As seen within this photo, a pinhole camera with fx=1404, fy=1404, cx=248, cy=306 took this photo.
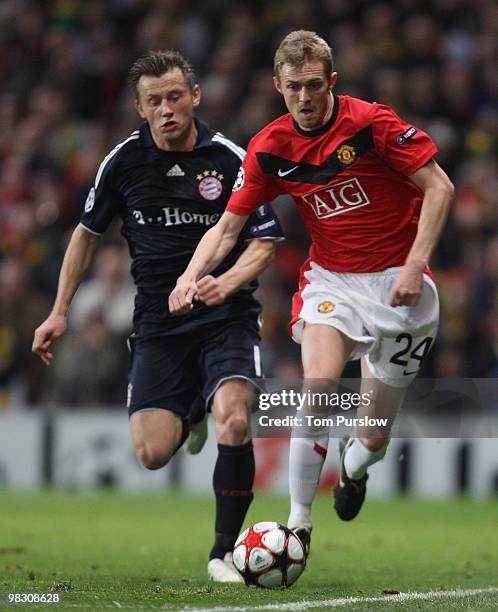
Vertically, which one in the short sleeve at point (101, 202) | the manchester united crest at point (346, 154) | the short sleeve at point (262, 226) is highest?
the manchester united crest at point (346, 154)

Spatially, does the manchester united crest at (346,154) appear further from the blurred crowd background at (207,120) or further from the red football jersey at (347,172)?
the blurred crowd background at (207,120)

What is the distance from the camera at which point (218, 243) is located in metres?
6.87

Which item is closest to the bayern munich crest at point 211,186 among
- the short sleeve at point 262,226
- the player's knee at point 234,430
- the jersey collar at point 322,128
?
the short sleeve at point 262,226

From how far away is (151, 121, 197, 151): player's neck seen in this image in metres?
7.54

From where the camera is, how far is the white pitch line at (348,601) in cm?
550

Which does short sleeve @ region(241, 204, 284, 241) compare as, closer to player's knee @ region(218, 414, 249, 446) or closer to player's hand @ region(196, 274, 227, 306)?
player's hand @ region(196, 274, 227, 306)

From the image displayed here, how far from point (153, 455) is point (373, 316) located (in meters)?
1.41

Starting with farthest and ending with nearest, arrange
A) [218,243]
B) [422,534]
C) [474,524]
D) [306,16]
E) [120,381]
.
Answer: [306,16] → [120,381] → [474,524] → [422,534] → [218,243]

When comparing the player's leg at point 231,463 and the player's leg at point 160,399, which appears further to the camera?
the player's leg at point 160,399

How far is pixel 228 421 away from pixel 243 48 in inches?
372

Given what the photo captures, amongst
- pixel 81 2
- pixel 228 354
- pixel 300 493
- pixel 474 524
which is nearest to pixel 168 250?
pixel 228 354

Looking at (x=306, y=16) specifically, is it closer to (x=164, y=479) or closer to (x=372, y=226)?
(x=164, y=479)

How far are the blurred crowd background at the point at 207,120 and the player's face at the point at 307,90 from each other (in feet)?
20.3

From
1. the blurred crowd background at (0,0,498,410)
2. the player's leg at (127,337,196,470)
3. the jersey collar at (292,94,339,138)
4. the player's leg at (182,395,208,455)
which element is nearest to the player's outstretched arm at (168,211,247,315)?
the jersey collar at (292,94,339,138)
